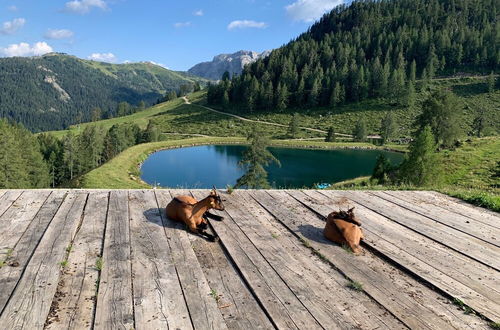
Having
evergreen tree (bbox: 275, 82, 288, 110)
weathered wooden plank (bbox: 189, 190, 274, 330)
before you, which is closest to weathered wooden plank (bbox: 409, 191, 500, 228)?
weathered wooden plank (bbox: 189, 190, 274, 330)

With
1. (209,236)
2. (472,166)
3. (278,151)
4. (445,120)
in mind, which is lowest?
(278,151)

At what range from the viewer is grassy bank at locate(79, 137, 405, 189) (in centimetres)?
5328

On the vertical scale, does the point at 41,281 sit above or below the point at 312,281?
above

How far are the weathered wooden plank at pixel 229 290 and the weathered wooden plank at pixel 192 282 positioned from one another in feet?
0.27

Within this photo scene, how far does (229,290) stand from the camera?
4.28m

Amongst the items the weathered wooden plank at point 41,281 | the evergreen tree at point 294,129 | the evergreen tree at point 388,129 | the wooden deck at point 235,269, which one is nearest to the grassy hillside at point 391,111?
the evergreen tree at point 388,129

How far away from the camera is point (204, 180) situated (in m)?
69.3

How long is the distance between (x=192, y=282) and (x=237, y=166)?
7563 cm

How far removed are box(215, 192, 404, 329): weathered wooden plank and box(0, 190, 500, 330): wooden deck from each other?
0.06 ft

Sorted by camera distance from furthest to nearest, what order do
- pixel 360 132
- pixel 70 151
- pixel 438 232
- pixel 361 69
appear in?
1. pixel 361 69
2. pixel 360 132
3. pixel 70 151
4. pixel 438 232

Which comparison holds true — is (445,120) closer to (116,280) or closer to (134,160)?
(134,160)

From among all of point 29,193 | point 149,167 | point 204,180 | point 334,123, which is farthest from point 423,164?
point 334,123

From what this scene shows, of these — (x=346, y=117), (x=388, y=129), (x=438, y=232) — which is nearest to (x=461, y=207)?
(x=438, y=232)

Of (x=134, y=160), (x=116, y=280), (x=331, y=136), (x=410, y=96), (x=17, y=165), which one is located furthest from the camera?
(x=410, y=96)
